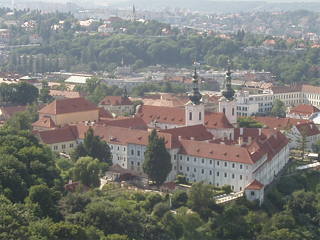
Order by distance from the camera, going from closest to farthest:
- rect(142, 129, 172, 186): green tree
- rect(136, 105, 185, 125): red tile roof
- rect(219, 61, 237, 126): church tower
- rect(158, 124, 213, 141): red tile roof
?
1. rect(142, 129, 172, 186): green tree
2. rect(158, 124, 213, 141): red tile roof
3. rect(219, 61, 237, 126): church tower
4. rect(136, 105, 185, 125): red tile roof

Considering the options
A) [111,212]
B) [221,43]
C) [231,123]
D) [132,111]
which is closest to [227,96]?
Answer: [231,123]

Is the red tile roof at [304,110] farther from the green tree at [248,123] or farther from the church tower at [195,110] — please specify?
the church tower at [195,110]

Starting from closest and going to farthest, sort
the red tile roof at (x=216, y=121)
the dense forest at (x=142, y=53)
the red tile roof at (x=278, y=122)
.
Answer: the red tile roof at (x=216, y=121) < the red tile roof at (x=278, y=122) < the dense forest at (x=142, y=53)

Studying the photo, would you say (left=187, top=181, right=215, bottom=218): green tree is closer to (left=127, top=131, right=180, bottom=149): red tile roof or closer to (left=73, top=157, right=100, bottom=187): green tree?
(left=73, top=157, right=100, bottom=187): green tree

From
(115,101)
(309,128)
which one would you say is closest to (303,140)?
(309,128)

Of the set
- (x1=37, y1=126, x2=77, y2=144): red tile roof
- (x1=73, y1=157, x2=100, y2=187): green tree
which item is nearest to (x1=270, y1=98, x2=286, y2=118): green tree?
(x1=37, y1=126, x2=77, y2=144): red tile roof

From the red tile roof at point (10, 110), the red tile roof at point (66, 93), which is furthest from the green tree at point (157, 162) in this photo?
the red tile roof at point (66, 93)

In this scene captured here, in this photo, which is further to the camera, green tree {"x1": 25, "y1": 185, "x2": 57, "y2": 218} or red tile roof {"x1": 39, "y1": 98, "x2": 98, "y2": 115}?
red tile roof {"x1": 39, "y1": 98, "x2": 98, "y2": 115}
